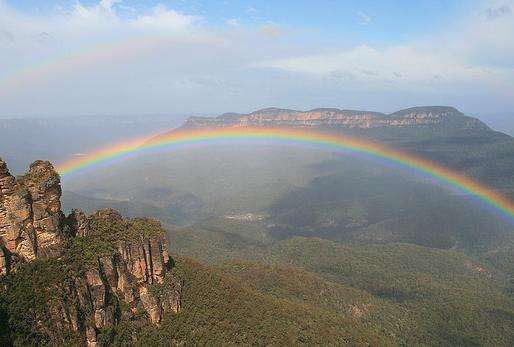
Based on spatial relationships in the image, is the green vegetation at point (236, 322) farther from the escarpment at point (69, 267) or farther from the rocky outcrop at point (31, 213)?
the rocky outcrop at point (31, 213)

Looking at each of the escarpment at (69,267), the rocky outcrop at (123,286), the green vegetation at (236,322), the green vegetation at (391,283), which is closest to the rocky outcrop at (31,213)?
the escarpment at (69,267)

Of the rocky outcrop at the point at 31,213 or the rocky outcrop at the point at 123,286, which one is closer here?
the rocky outcrop at the point at 31,213

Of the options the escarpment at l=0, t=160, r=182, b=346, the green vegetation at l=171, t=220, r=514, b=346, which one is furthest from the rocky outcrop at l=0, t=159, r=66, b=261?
the green vegetation at l=171, t=220, r=514, b=346

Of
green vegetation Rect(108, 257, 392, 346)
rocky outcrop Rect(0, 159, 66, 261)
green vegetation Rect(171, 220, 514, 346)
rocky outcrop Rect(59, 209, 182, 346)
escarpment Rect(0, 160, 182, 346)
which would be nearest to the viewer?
escarpment Rect(0, 160, 182, 346)

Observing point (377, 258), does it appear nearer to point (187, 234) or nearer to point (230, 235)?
point (230, 235)

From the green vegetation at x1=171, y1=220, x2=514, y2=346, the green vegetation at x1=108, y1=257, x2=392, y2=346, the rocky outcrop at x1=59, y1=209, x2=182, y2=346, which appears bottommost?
the green vegetation at x1=171, y1=220, x2=514, y2=346

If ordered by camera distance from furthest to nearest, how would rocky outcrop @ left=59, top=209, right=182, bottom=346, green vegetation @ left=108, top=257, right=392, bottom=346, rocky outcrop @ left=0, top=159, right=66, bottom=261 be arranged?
green vegetation @ left=108, top=257, right=392, bottom=346 < rocky outcrop @ left=59, top=209, right=182, bottom=346 < rocky outcrop @ left=0, top=159, right=66, bottom=261

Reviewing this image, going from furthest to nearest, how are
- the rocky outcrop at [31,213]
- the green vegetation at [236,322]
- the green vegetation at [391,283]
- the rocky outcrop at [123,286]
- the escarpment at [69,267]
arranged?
1. the green vegetation at [391,283]
2. the green vegetation at [236,322]
3. the rocky outcrop at [123,286]
4. the rocky outcrop at [31,213]
5. the escarpment at [69,267]

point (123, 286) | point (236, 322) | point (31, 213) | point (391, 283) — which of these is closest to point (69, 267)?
point (123, 286)

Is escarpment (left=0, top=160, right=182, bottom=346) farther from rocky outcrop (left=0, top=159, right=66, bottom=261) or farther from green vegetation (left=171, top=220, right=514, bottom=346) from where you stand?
green vegetation (left=171, top=220, right=514, bottom=346)

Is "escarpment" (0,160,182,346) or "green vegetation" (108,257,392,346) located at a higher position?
"escarpment" (0,160,182,346)
